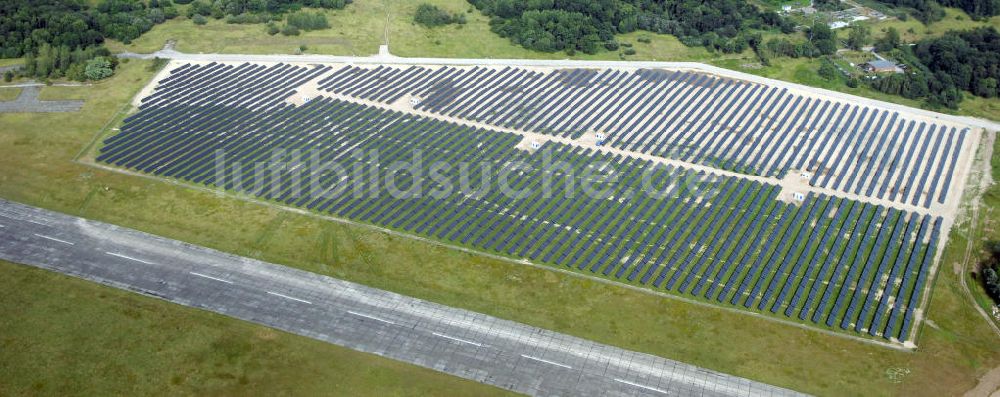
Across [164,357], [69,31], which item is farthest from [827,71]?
[69,31]

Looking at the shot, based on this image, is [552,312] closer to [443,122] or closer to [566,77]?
[443,122]

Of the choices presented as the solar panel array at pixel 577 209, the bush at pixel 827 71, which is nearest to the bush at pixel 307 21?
the solar panel array at pixel 577 209

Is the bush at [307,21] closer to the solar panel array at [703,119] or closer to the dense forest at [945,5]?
the solar panel array at [703,119]

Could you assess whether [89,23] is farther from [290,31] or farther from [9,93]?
[290,31]

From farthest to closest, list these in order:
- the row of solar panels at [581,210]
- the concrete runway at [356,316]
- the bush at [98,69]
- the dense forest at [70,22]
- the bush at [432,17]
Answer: the bush at [432,17] → the dense forest at [70,22] → the bush at [98,69] → the row of solar panels at [581,210] → the concrete runway at [356,316]

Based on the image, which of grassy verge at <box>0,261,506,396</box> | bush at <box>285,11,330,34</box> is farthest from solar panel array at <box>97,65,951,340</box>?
bush at <box>285,11,330,34</box>

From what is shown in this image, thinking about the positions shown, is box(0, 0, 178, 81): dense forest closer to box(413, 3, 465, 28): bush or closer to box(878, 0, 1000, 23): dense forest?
box(413, 3, 465, 28): bush
